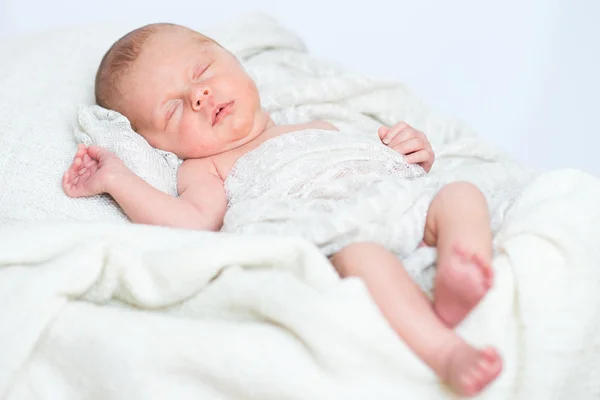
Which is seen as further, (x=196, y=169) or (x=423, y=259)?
(x=196, y=169)

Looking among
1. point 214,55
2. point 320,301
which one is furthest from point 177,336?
point 214,55

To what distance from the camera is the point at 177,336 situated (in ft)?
3.00

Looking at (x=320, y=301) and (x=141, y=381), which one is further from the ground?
(x=320, y=301)

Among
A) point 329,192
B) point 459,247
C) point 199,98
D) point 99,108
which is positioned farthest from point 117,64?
point 459,247

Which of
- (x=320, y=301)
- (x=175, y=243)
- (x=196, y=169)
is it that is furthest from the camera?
(x=196, y=169)

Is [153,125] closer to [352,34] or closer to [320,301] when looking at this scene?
[320,301]

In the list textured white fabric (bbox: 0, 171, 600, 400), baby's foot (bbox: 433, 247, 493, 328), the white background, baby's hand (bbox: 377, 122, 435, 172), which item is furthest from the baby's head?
the white background

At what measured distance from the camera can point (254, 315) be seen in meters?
0.95

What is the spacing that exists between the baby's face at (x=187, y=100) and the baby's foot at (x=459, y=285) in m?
0.54

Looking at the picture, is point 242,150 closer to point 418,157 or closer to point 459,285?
point 418,157

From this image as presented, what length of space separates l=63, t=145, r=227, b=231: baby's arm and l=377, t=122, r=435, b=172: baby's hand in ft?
1.05

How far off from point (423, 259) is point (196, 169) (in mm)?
472

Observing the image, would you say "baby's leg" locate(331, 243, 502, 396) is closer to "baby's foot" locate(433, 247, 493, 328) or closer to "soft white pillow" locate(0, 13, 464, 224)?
"baby's foot" locate(433, 247, 493, 328)

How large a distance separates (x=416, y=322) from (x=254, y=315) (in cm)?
20
